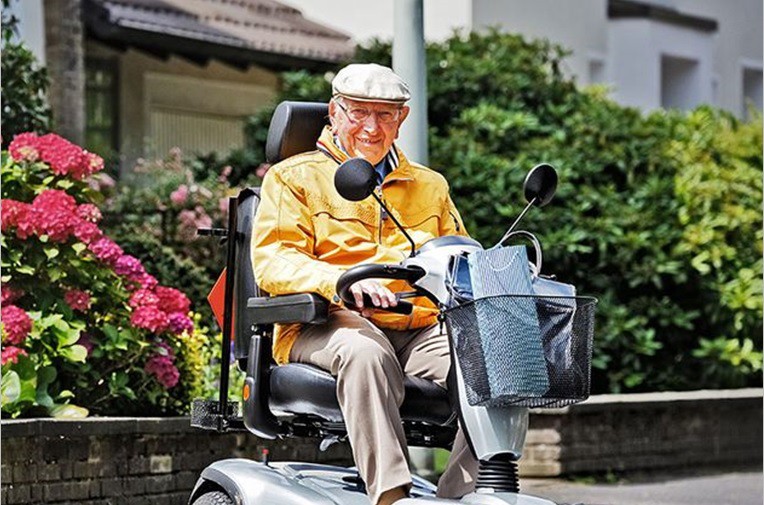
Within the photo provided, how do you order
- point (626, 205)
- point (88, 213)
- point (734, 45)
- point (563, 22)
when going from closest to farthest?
point (88, 213), point (626, 205), point (563, 22), point (734, 45)

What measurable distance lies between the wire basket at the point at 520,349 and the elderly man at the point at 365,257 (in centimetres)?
28

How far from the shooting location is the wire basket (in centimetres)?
534

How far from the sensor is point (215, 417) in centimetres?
638

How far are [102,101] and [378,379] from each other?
37.5 ft

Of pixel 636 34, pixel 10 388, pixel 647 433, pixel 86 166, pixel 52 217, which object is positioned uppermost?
pixel 636 34

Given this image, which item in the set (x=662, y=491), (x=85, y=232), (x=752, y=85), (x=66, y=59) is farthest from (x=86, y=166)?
(x=752, y=85)

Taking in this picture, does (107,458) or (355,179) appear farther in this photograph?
(107,458)

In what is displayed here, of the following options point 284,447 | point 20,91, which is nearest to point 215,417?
point 284,447

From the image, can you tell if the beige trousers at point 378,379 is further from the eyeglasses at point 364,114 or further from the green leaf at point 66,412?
the green leaf at point 66,412

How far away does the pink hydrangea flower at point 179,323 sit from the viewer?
8539mm

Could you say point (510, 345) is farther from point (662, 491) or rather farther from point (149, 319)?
point (662, 491)

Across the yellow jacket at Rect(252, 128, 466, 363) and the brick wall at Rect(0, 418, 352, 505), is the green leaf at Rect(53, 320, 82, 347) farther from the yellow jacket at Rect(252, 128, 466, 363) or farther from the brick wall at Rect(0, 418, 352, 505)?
the yellow jacket at Rect(252, 128, 466, 363)

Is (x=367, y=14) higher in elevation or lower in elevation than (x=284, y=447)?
higher

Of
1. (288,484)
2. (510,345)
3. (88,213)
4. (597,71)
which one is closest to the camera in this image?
(510,345)
